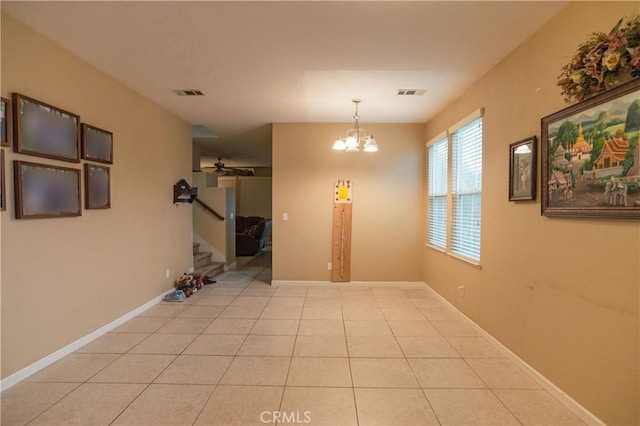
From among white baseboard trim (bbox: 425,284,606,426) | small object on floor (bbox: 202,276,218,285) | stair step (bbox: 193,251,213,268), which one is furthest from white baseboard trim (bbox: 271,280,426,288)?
white baseboard trim (bbox: 425,284,606,426)

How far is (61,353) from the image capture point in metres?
2.52

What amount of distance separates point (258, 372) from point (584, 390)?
2.20 meters

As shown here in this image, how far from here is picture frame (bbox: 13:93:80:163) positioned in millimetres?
2139

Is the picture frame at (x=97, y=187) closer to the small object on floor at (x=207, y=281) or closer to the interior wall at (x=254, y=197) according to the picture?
the small object on floor at (x=207, y=281)

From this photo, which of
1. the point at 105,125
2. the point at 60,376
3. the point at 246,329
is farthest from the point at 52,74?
the point at 246,329

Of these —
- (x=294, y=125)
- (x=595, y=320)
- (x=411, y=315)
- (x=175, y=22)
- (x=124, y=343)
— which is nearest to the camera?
(x=595, y=320)

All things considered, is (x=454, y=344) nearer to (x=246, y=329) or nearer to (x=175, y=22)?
(x=246, y=329)

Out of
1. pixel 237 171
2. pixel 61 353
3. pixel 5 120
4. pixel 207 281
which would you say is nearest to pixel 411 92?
pixel 5 120

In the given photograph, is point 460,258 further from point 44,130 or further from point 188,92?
point 44,130

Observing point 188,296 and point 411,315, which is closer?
point 411,315

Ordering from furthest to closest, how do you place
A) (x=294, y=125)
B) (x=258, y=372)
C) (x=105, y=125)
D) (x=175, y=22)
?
(x=294, y=125) < (x=105, y=125) < (x=258, y=372) < (x=175, y=22)

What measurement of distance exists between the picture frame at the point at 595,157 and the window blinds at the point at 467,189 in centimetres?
106

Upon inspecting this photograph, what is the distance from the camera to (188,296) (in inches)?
168

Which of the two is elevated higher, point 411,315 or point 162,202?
point 162,202
